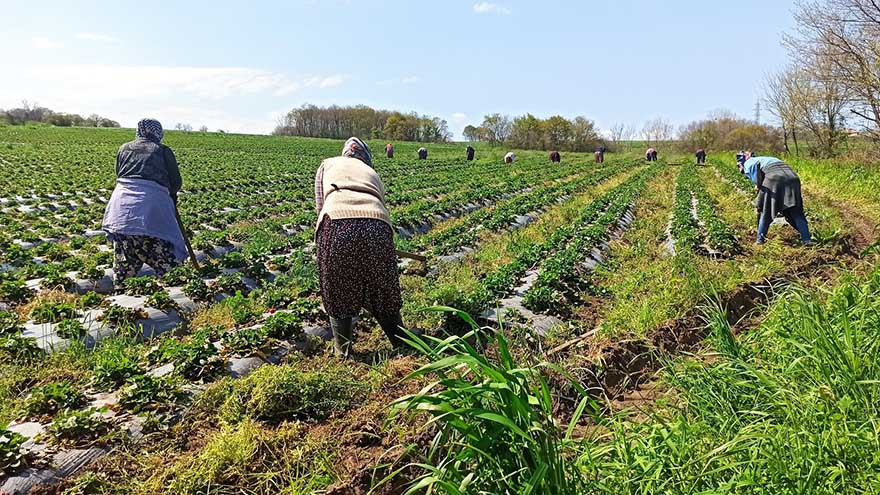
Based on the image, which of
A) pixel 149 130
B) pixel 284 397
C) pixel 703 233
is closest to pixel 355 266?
pixel 284 397

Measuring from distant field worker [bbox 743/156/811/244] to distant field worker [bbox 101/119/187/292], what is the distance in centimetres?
825

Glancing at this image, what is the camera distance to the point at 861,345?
281cm

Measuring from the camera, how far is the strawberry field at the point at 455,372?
2059 mm

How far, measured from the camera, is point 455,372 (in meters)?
→ 2.69

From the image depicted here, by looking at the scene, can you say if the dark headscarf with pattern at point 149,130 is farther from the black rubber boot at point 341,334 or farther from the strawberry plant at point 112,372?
the black rubber boot at point 341,334

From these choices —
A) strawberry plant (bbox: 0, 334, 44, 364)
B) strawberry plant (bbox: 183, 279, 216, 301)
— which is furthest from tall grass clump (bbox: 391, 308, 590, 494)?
strawberry plant (bbox: 183, 279, 216, 301)

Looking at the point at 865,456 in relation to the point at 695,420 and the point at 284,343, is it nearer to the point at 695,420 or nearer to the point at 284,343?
the point at 695,420

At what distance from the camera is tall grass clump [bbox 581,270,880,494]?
6.48 ft

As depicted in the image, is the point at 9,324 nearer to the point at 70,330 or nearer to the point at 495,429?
the point at 70,330

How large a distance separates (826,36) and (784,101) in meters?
17.6

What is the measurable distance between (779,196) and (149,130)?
868cm

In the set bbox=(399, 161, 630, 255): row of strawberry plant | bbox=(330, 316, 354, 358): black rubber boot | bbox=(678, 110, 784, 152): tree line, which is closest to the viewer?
bbox=(330, 316, 354, 358): black rubber boot

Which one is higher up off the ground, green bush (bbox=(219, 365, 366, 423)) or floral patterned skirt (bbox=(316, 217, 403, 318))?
floral patterned skirt (bbox=(316, 217, 403, 318))

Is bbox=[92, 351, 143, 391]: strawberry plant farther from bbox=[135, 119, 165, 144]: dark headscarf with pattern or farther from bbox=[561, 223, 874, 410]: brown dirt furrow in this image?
bbox=[135, 119, 165, 144]: dark headscarf with pattern
